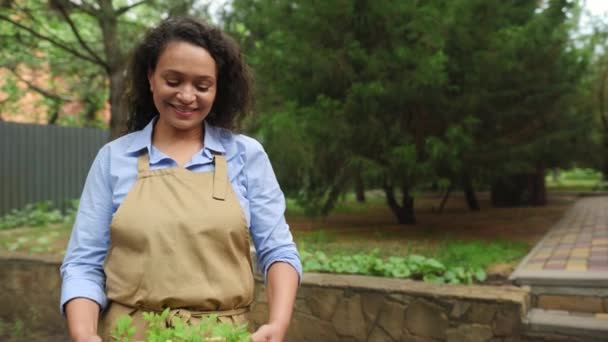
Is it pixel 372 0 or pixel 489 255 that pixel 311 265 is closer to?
pixel 489 255

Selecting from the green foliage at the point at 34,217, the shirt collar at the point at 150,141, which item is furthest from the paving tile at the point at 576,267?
the green foliage at the point at 34,217

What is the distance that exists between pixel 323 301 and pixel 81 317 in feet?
9.08

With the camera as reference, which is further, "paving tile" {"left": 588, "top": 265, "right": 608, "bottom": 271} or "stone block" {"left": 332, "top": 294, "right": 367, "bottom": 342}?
"paving tile" {"left": 588, "top": 265, "right": 608, "bottom": 271}

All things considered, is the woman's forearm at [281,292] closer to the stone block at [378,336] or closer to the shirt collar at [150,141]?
the shirt collar at [150,141]

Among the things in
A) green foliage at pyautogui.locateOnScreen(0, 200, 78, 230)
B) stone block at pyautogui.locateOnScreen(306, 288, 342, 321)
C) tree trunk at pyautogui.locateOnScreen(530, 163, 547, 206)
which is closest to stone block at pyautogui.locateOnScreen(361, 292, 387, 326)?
stone block at pyautogui.locateOnScreen(306, 288, 342, 321)

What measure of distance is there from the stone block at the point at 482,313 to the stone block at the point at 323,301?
917 millimetres

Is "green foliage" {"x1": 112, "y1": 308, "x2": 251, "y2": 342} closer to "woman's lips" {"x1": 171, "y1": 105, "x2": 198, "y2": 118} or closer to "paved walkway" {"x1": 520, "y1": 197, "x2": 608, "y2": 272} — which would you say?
"woman's lips" {"x1": 171, "y1": 105, "x2": 198, "y2": 118}

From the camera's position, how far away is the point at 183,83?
1.41 metres

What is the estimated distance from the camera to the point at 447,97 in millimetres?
6535

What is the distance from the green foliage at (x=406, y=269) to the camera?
4.24 m

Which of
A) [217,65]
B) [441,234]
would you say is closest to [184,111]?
[217,65]

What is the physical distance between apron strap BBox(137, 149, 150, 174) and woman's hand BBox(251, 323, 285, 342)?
1.65ft

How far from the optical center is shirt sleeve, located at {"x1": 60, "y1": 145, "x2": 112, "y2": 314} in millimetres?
1360

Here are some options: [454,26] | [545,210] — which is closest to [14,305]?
[454,26]
